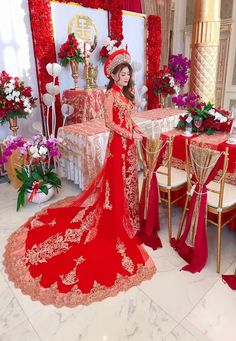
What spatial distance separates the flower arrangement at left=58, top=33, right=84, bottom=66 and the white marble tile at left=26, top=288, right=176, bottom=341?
12.1ft

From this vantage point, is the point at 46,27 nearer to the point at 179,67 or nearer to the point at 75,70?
the point at 75,70

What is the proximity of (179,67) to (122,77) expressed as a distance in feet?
11.0

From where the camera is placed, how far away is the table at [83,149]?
3.11m

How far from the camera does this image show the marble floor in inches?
62.0

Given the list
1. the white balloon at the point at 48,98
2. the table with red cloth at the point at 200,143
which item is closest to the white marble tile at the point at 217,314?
the table with red cloth at the point at 200,143

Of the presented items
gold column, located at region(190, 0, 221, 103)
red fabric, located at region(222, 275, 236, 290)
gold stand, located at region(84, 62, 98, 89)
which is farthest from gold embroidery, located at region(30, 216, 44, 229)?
gold column, located at region(190, 0, 221, 103)

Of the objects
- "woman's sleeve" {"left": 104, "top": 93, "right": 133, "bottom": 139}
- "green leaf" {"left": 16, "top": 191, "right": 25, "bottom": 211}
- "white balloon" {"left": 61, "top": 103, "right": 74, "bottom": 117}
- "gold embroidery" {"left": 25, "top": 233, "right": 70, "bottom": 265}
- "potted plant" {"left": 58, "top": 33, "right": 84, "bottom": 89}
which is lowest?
"gold embroidery" {"left": 25, "top": 233, "right": 70, "bottom": 265}

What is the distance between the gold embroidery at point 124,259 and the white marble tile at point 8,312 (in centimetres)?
80

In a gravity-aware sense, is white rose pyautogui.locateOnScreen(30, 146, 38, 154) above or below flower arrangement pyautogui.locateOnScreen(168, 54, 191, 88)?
below

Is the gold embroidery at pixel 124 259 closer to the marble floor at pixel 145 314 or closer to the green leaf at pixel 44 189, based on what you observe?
the marble floor at pixel 145 314

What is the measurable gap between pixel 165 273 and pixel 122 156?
104cm

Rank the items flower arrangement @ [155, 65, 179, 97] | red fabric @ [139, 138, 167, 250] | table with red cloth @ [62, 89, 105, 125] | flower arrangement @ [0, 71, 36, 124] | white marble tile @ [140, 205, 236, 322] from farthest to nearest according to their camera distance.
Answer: flower arrangement @ [155, 65, 179, 97] < table with red cloth @ [62, 89, 105, 125] < flower arrangement @ [0, 71, 36, 124] < red fabric @ [139, 138, 167, 250] < white marble tile @ [140, 205, 236, 322]

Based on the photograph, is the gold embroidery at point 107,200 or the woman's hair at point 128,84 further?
the gold embroidery at point 107,200

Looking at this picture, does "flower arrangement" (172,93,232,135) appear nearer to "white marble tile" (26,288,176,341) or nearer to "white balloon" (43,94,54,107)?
"white marble tile" (26,288,176,341)
